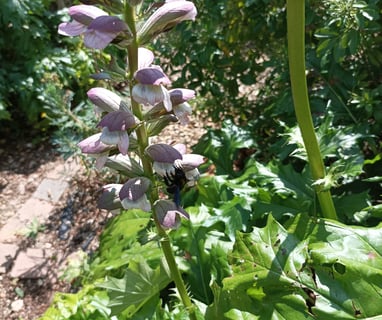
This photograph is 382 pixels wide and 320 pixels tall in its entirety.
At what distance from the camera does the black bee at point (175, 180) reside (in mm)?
1495

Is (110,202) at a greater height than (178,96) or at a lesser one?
lesser

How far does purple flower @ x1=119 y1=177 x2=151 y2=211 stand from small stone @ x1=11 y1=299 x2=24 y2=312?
209 cm

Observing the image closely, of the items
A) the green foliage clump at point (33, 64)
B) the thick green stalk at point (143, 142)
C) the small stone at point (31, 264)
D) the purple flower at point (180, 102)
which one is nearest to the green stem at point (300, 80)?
the purple flower at point (180, 102)

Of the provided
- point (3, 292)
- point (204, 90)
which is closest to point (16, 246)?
point (3, 292)

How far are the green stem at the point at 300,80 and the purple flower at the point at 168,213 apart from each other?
19.7 inches

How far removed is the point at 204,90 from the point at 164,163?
1.80 m

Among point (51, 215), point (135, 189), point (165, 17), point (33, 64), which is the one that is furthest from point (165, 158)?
point (33, 64)

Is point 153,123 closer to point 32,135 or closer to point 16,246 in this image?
point 16,246

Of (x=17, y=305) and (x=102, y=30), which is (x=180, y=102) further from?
(x=17, y=305)

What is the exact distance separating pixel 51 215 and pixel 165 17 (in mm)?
2759

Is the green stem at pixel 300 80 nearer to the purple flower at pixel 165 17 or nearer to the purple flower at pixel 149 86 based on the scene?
the purple flower at pixel 165 17

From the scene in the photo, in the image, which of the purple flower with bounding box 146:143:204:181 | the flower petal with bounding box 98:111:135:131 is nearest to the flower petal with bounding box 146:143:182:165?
the purple flower with bounding box 146:143:204:181

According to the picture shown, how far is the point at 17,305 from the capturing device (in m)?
3.24

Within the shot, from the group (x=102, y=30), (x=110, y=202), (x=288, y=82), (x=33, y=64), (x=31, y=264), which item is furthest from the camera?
(x=33, y=64)
